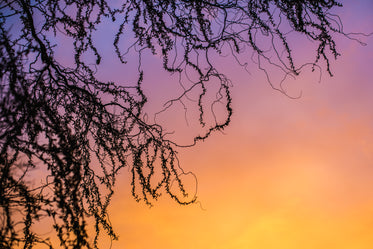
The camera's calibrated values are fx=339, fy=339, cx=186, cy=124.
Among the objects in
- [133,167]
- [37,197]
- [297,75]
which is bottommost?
[37,197]

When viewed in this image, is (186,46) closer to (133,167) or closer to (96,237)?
(133,167)

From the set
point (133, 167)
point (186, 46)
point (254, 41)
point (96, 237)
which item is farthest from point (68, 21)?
point (96, 237)

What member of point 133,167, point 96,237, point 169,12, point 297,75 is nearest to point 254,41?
point 297,75

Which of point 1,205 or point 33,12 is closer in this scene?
point 1,205

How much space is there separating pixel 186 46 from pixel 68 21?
0.66 m

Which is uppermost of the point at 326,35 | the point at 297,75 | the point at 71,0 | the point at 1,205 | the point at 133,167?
the point at 71,0

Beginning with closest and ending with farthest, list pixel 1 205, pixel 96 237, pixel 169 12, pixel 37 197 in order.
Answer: pixel 1 205
pixel 37 197
pixel 96 237
pixel 169 12

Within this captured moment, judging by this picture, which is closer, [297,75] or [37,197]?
[37,197]

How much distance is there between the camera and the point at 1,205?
1245mm

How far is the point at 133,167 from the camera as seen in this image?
1.75m

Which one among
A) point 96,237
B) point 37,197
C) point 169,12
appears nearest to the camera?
point 37,197

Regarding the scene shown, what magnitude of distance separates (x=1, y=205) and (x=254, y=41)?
4.77 feet

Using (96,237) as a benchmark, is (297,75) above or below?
above

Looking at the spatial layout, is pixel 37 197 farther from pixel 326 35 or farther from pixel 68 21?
pixel 326 35
